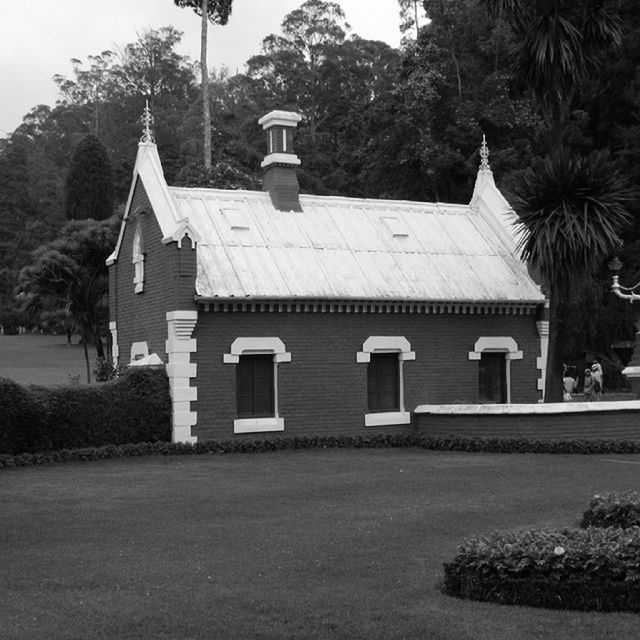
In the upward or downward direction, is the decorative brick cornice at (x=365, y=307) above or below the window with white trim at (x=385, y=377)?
above

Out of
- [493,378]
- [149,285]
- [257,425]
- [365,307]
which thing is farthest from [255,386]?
[493,378]

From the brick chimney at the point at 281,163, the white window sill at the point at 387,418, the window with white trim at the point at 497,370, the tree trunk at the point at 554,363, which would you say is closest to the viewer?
the white window sill at the point at 387,418

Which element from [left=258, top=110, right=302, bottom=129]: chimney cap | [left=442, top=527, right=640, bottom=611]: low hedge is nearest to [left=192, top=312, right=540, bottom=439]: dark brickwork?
[left=258, top=110, right=302, bottom=129]: chimney cap

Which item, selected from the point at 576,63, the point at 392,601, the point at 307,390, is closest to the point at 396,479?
the point at 307,390

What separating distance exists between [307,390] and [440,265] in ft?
17.1

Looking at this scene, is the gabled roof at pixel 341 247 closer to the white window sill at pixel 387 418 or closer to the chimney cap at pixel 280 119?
the chimney cap at pixel 280 119

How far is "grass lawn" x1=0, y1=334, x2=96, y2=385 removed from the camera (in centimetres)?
4800

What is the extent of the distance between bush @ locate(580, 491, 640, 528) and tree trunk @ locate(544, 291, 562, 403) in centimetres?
1332

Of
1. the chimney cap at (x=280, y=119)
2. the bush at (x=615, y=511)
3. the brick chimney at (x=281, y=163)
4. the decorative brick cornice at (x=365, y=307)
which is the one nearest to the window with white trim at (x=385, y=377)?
the decorative brick cornice at (x=365, y=307)

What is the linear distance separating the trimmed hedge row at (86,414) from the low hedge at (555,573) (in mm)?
13507

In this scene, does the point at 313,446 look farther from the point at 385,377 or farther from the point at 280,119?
the point at 280,119

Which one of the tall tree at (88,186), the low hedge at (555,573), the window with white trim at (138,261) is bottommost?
the low hedge at (555,573)

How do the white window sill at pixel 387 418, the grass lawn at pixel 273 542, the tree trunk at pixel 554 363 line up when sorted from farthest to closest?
1. the tree trunk at pixel 554 363
2. the white window sill at pixel 387 418
3. the grass lawn at pixel 273 542

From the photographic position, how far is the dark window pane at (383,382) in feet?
81.1
